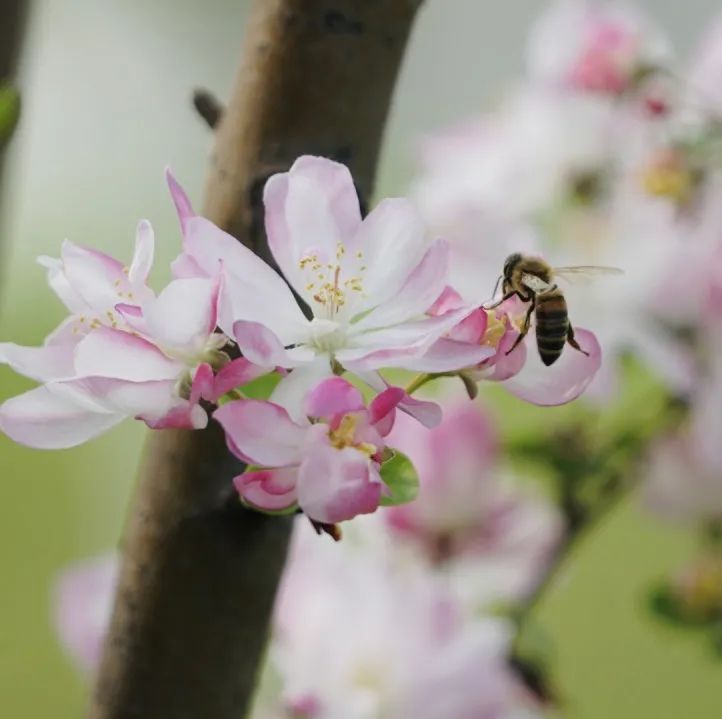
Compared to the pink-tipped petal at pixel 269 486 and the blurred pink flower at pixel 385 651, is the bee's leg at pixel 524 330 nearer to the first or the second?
the pink-tipped petal at pixel 269 486

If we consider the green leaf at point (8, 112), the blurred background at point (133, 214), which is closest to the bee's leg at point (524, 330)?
the green leaf at point (8, 112)

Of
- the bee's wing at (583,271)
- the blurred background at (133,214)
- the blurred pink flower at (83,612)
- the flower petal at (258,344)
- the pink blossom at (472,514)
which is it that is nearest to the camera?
the flower petal at (258,344)

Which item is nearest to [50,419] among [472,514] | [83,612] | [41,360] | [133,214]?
[41,360]

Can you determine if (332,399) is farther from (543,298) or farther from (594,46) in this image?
(594,46)

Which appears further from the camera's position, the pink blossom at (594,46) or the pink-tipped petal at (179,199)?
the pink blossom at (594,46)

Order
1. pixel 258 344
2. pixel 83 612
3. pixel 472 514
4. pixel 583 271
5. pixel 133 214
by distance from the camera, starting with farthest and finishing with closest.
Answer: pixel 133 214
pixel 472 514
pixel 83 612
pixel 583 271
pixel 258 344

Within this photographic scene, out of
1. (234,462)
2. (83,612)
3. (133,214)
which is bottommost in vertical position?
(133,214)

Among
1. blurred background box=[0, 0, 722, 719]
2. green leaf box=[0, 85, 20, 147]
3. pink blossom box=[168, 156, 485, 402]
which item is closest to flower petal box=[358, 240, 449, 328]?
pink blossom box=[168, 156, 485, 402]

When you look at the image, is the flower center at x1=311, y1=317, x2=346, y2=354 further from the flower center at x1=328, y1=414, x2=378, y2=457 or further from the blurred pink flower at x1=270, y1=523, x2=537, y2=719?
the blurred pink flower at x1=270, y1=523, x2=537, y2=719
